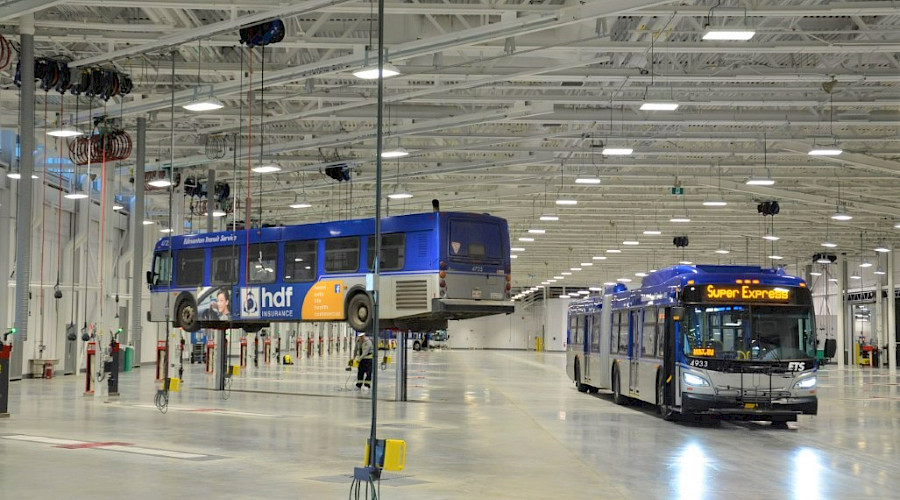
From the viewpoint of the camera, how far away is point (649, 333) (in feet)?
70.0

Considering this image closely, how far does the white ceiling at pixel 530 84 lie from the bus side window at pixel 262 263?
313 cm

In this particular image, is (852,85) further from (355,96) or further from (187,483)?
(187,483)

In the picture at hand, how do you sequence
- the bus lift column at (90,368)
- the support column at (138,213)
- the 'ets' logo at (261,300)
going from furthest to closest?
1. the support column at (138,213)
2. the bus lift column at (90,368)
3. the 'ets' logo at (261,300)

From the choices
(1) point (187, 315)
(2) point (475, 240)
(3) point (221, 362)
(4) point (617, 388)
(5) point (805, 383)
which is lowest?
(4) point (617, 388)

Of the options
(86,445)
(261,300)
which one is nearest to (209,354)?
(261,300)

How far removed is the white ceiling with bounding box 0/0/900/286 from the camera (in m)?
18.7

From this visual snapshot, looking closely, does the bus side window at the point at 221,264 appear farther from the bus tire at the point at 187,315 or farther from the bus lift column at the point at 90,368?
the bus lift column at the point at 90,368

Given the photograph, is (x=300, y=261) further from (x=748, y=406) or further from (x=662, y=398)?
(x=748, y=406)

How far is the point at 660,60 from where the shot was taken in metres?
22.4

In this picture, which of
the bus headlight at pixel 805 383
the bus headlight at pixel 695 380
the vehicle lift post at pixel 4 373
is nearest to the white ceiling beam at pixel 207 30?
the vehicle lift post at pixel 4 373

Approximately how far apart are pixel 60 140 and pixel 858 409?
23343mm

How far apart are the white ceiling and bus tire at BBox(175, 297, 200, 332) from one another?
467cm

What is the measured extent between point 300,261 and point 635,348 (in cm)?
760

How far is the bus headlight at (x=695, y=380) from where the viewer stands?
60.8 ft
